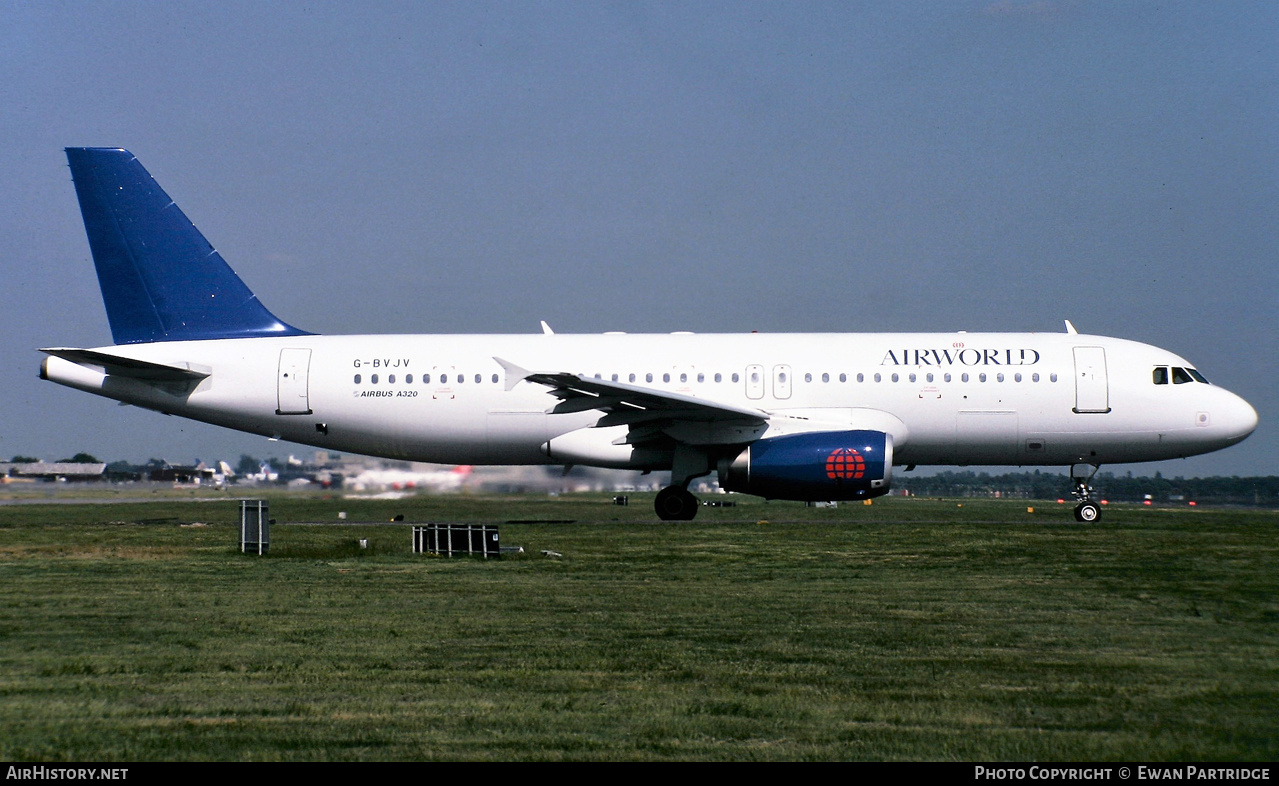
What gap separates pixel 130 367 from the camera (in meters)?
22.5

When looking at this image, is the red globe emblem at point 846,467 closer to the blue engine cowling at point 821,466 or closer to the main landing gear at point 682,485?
the blue engine cowling at point 821,466

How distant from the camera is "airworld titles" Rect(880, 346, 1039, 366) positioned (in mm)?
22516

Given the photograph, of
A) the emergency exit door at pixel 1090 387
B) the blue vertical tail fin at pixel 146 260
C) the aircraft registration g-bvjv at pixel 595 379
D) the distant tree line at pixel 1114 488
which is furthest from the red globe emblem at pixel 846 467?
the distant tree line at pixel 1114 488

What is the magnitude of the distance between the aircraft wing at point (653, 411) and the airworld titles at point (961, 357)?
9.36ft

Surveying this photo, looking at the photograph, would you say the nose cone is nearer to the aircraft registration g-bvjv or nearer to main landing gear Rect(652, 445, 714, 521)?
the aircraft registration g-bvjv

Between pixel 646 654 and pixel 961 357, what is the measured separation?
16040mm

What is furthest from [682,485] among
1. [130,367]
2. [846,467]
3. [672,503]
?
[130,367]

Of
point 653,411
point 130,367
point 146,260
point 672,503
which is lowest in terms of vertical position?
point 672,503

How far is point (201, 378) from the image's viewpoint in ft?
76.3

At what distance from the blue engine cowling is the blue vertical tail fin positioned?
1086cm

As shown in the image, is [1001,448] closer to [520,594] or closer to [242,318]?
[520,594]

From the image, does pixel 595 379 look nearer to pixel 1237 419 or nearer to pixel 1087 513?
pixel 1087 513

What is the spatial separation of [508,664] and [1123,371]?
18.3 metres

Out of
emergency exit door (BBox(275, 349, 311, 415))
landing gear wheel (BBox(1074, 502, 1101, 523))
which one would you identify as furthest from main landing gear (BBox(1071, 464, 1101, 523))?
emergency exit door (BBox(275, 349, 311, 415))
